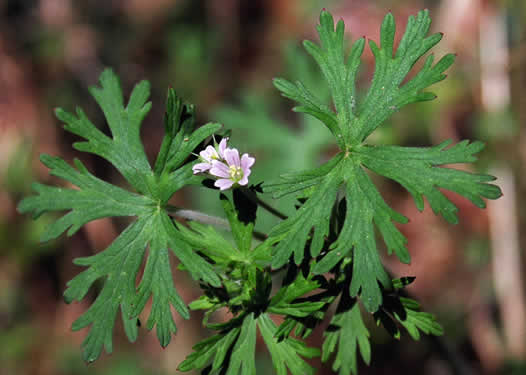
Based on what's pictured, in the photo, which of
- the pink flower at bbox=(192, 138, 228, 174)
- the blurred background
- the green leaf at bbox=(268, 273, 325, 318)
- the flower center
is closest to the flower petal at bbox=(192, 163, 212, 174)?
the pink flower at bbox=(192, 138, 228, 174)

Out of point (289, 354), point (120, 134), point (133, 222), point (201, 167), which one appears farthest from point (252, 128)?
point (289, 354)

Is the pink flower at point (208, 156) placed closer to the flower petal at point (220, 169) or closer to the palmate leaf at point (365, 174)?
the flower petal at point (220, 169)

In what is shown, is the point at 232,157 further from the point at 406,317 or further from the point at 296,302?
the point at 406,317

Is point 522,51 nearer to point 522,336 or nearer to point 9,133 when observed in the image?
point 522,336

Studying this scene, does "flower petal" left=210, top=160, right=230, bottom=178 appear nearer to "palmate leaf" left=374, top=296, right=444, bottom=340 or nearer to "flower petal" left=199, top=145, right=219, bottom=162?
"flower petal" left=199, top=145, right=219, bottom=162

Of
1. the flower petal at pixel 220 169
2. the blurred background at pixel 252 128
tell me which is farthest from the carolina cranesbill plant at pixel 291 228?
the blurred background at pixel 252 128

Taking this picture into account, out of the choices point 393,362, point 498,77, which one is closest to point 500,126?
point 498,77
